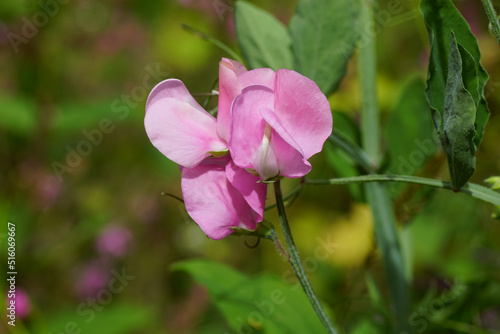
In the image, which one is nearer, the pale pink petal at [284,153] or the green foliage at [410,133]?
the pale pink petal at [284,153]

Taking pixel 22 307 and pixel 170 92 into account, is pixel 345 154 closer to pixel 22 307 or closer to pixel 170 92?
pixel 170 92

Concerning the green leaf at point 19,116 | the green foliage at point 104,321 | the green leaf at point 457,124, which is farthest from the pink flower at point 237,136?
the green leaf at point 19,116

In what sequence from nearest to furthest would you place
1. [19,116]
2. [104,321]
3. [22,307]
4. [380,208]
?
[380,208] → [22,307] → [104,321] → [19,116]

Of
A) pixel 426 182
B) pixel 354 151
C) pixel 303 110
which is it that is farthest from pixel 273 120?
pixel 354 151

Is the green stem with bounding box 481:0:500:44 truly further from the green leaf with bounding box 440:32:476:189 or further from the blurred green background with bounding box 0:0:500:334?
the blurred green background with bounding box 0:0:500:334

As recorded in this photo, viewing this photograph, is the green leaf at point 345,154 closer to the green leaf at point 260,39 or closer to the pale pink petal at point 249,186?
the green leaf at point 260,39

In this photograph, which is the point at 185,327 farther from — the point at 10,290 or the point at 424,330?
the point at 424,330
